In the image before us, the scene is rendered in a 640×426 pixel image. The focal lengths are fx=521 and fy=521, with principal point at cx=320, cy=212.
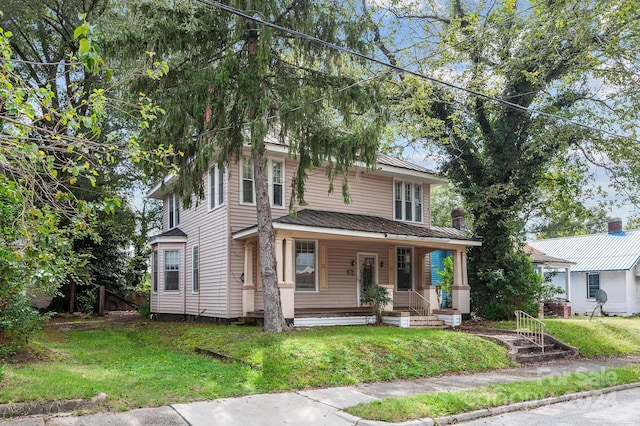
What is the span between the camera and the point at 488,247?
19.0 m

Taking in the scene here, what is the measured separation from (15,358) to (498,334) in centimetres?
1174

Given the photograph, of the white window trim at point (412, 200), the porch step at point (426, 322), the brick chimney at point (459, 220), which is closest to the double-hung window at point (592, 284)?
the brick chimney at point (459, 220)

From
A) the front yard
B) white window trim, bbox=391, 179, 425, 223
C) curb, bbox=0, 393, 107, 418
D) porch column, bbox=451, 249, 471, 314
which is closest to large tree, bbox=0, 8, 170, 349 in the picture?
curb, bbox=0, 393, 107, 418

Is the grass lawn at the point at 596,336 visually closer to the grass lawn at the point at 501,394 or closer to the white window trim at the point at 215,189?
the grass lawn at the point at 501,394

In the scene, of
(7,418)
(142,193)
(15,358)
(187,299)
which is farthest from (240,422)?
(142,193)

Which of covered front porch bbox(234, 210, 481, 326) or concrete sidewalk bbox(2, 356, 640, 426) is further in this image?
covered front porch bbox(234, 210, 481, 326)

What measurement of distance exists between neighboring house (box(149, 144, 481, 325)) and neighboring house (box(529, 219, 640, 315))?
41.6 ft

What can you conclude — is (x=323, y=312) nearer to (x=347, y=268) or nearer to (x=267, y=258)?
(x=347, y=268)

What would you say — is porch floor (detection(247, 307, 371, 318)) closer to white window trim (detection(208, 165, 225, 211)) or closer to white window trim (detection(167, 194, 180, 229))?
white window trim (detection(208, 165, 225, 211))

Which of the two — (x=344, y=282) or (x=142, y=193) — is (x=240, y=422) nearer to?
(x=344, y=282)

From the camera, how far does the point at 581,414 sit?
25.3 ft

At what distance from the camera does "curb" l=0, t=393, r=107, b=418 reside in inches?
262

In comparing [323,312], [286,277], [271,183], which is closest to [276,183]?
[271,183]

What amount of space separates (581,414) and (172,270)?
50.4 ft
